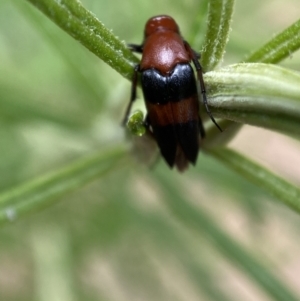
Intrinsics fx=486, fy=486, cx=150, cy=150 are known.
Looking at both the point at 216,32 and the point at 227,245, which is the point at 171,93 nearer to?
the point at 216,32

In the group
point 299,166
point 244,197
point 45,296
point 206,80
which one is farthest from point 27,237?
point 299,166

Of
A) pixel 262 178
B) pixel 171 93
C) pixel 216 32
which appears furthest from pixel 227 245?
pixel 216 32

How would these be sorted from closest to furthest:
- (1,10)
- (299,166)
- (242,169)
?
(242,169) < (1,10) < (299,166)

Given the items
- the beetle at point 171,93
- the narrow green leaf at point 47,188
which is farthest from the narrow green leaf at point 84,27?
the narrow green leaf at point 47,188

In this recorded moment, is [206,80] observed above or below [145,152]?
above

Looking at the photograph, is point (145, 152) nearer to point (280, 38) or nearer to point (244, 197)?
point (280, 38)

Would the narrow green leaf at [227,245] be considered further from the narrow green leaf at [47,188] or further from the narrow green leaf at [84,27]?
the narrow green leaf at [84,27]

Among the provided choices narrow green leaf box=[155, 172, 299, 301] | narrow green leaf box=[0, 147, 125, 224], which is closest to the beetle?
narrow green leaf box=[0, 147, 125, 224]
